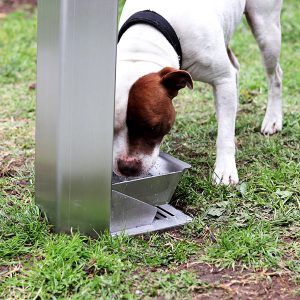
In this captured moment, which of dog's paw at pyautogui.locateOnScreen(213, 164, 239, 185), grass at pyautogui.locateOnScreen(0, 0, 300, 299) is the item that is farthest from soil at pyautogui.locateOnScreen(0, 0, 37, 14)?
dog's paw at pyautogui.locateOnScreen(213, 164, 239, 185)

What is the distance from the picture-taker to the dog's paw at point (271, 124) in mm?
4797

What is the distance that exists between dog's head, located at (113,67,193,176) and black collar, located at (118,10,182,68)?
11.7 inches

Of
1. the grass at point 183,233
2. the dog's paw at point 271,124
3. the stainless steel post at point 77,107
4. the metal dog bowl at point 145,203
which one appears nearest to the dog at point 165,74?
the metal dog bowl at point 145,203

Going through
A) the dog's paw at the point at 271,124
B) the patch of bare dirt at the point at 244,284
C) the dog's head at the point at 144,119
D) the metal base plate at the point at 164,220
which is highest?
the dog's head at the point at 144,119

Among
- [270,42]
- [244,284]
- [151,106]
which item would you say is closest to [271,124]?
[270,42]

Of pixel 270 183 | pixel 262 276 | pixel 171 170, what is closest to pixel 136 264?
pixel 262 276

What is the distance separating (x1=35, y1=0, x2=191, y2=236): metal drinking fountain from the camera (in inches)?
109

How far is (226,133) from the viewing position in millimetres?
3975

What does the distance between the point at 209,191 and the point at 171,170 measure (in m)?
0.26

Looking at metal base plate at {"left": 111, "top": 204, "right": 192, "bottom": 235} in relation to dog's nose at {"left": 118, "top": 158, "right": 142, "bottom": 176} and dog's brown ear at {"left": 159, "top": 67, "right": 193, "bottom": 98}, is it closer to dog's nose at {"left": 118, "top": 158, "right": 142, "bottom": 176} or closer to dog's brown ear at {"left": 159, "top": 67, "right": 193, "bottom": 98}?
dog's nose at {"left": 118, "top": 158, "right": 142, "bottom": 176}

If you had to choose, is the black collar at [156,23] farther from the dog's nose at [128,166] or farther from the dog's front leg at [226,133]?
the dog's nose at [128,166]

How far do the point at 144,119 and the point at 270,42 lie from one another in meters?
1.73

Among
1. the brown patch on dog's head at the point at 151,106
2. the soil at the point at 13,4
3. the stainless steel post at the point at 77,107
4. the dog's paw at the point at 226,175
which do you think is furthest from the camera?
the soil at the point at 13,4

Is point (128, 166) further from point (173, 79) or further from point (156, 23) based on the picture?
point (156, 23)
